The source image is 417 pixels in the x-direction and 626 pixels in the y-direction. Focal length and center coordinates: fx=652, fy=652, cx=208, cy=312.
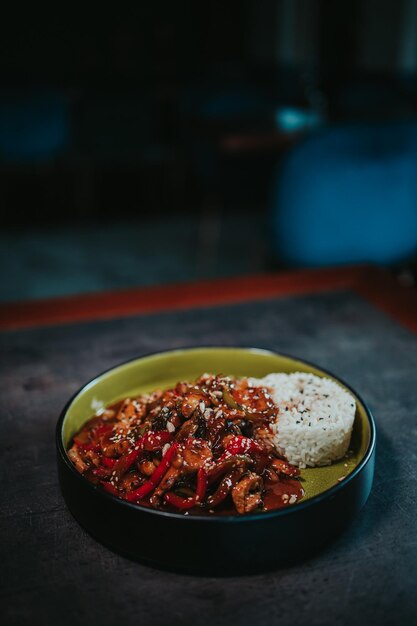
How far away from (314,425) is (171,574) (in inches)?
11.3

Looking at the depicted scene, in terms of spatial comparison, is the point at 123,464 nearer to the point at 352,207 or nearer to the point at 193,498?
the point at 193,498

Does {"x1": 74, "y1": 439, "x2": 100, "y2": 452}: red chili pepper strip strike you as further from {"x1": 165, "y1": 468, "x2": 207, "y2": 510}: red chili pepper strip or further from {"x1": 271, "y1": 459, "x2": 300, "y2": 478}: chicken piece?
{"x1": 271, "y1": 459, "x2": 300, "y2": 478}: chicken piece

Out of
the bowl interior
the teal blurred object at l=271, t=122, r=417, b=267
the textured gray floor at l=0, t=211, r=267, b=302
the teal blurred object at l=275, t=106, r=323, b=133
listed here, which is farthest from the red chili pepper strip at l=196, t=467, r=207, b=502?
the teal blurred object at l=275, t=106, r=323, b=133

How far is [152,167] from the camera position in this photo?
6.20 m

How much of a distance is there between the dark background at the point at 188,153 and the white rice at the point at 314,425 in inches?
63.0

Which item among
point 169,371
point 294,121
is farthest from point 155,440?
point 294,121

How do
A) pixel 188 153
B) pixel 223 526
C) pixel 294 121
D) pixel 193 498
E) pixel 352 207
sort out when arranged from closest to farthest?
pixel 223 526 < pixel 193 498 < pixel 352 207 < pixel 294 121 < pixel 188 153

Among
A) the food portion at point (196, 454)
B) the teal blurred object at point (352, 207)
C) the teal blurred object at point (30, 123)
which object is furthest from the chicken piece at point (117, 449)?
the teal blurred object at point (30, 123)

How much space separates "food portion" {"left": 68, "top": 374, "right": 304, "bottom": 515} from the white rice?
2 cm

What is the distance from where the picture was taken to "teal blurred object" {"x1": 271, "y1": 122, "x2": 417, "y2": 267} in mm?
2531

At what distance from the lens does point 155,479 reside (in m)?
0.85

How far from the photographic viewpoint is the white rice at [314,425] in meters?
0.91

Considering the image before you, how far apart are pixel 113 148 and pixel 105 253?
1765 mm

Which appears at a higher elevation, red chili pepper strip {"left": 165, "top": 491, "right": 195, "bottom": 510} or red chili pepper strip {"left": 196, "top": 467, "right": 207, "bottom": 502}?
red chili pepper strip {"left": 196, "top": 467, "right": 207, "bottom": 502}
